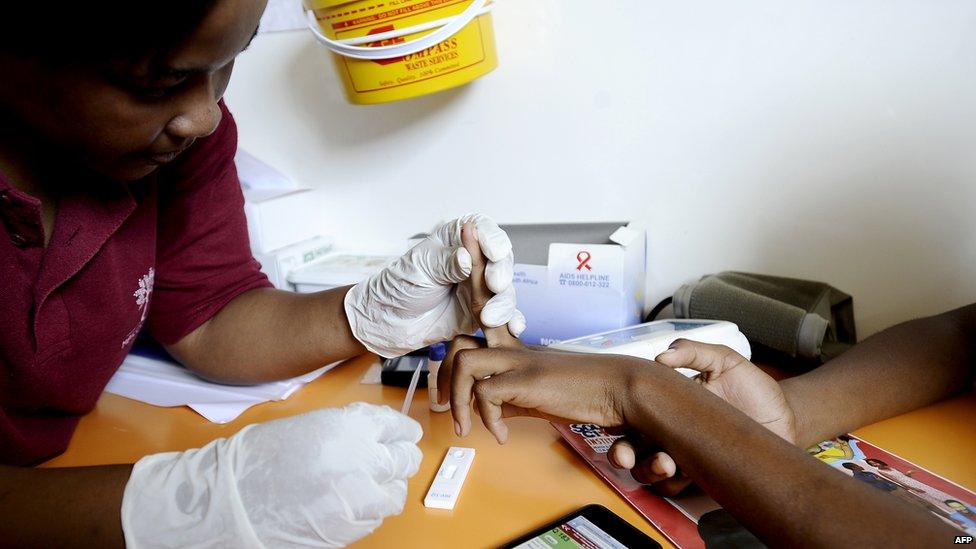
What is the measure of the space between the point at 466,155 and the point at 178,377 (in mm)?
583

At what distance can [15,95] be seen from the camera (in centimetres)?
48

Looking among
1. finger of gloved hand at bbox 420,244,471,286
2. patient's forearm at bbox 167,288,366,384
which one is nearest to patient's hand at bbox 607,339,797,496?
finger of gloved hand at bbox 420,244,471,286

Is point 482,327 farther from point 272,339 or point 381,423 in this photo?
point 272,339

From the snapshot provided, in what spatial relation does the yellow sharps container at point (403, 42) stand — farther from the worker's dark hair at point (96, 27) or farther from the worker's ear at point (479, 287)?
the worker's dark hair at point (96, 27)

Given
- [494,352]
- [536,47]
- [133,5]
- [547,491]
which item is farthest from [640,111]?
[133,5]

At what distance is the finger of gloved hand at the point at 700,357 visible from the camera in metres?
0.63

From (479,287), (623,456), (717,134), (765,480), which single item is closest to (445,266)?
(479,287)

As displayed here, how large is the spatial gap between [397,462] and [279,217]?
70 centimetres

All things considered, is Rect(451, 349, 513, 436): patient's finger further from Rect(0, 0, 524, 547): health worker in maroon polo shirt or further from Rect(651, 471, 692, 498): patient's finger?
Rect(651, 471, 692, 498): patient's finger

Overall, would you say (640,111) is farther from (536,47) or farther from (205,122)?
(205,122)

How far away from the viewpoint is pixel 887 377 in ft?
2.32

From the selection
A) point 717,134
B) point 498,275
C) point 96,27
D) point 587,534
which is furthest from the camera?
point 717,134

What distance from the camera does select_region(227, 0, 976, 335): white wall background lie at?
80 cm

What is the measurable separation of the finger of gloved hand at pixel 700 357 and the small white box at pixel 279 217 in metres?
0.71
